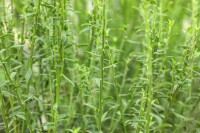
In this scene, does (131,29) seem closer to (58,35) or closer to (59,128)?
(59,128)

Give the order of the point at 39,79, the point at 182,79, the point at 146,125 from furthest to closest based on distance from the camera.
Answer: the point at 39,79 → the point at 182,79 → the point at 146,125

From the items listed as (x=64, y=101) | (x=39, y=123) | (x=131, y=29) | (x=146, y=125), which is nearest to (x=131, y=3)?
(x=131, y=29)

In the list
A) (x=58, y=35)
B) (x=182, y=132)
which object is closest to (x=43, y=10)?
(x=58, y=35)

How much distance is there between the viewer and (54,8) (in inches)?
69.1

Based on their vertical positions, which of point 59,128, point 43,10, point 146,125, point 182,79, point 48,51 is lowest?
point 59,128

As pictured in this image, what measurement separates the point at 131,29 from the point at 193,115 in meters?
1.28

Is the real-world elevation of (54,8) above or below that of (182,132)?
above

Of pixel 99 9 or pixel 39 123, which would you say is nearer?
pixel 99 9

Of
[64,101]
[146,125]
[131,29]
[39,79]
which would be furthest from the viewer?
[131,29]

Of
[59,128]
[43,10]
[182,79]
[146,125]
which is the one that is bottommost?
[59,128]

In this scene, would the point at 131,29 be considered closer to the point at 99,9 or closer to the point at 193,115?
the point at 193,115

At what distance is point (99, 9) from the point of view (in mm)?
1769

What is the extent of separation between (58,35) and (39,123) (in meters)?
0.71

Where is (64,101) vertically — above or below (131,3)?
below
